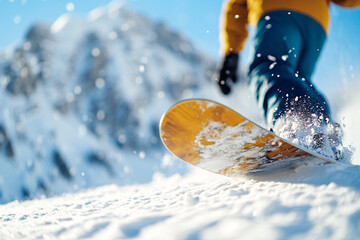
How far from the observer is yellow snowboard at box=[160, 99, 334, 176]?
0.77m

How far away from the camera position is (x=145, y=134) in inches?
771

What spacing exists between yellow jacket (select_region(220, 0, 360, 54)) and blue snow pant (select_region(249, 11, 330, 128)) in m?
0.05

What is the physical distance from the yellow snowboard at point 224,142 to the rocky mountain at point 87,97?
43.8ft

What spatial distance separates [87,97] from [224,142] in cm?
2492

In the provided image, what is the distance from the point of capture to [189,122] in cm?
84

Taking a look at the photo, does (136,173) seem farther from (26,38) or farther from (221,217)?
(26,38)

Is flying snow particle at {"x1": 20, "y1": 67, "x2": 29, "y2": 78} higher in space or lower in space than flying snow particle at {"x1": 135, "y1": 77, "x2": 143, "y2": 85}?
higher

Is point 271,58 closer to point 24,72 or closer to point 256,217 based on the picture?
point 256,217

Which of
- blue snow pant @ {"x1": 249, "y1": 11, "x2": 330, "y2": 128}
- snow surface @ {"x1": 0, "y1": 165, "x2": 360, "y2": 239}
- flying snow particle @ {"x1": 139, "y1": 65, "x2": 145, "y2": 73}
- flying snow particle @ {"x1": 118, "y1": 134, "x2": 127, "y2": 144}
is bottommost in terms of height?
flying snow particle @ {"x1": 118, "y1": 134, "x2": 127, "y2": 144}

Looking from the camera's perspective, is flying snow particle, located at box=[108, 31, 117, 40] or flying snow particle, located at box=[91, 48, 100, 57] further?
flying snow particle, located at box=[108, 31, 117, 40]

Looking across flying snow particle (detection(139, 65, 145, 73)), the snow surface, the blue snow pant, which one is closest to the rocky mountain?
flying snow particle (detection(139, 65, 145, 73))

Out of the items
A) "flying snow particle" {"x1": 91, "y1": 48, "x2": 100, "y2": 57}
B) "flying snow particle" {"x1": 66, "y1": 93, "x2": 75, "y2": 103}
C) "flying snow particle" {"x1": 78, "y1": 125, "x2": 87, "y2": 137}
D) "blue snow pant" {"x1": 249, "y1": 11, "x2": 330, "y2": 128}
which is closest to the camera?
"blue snow pant" {"x1": 249, "y1": 11, "x2": 330, "y2": 128}

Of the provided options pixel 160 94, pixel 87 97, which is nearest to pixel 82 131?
pixel 87 97

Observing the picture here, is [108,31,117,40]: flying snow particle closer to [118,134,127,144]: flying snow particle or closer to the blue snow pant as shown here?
[118,134,127,144]: flying snow particle
